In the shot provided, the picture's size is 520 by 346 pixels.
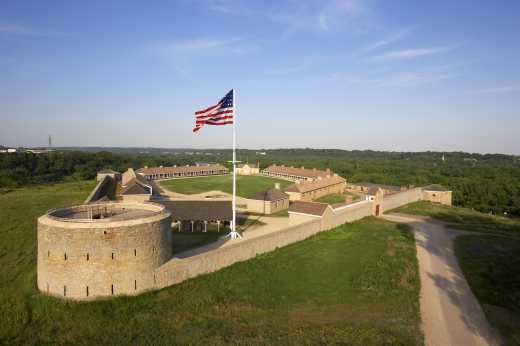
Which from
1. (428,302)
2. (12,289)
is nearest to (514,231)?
(428,302)

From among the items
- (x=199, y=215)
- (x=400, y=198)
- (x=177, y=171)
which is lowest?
(x=400, y=198)

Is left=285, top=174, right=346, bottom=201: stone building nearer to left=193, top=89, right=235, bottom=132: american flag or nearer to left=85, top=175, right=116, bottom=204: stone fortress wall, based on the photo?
left=85, top=175, right=116, bottom=204: stone fortress wall

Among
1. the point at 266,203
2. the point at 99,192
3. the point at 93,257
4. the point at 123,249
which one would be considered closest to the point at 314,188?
the point at 266,203

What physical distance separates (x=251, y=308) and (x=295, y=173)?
58509mm

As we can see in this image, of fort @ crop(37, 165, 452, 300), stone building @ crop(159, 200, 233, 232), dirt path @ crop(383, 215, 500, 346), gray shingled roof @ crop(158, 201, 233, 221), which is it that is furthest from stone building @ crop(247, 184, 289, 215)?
dirt path @ crop(383, 215, 500, 346)

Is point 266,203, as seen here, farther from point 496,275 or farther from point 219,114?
point 496,275

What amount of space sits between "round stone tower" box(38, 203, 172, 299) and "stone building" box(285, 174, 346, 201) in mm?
32245

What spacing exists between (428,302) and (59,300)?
17.0 meters

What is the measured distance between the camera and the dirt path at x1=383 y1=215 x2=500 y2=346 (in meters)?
13.7

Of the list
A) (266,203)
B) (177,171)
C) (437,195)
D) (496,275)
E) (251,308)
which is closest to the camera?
(251,308)

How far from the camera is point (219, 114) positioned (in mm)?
23047

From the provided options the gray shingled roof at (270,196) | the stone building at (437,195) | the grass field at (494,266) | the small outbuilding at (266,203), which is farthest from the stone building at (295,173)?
the grass field at (494,266)

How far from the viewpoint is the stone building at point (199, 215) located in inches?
1126

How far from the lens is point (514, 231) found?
34625 millimetres
